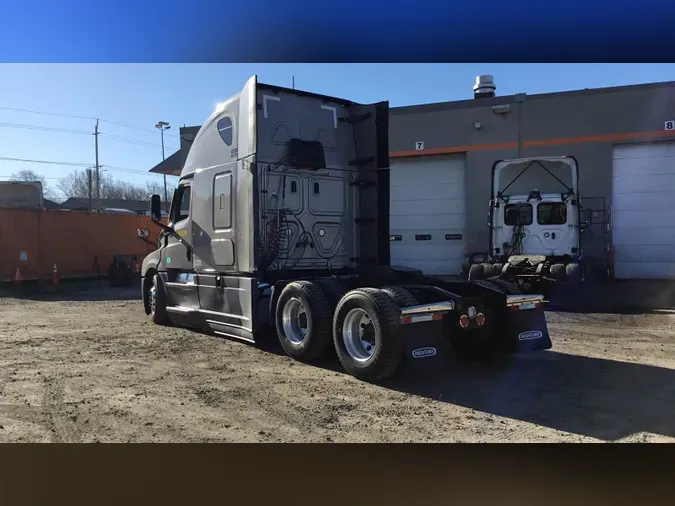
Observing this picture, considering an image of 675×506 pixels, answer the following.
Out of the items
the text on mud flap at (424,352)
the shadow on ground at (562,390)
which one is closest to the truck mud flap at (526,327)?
the shadow on ground at (562,390)

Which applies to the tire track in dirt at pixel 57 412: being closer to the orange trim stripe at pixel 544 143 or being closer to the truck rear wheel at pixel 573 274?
the truck rear wheel at pixel 573 274

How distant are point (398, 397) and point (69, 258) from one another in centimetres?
1684

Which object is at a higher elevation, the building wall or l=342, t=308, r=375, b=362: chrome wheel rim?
the building wall

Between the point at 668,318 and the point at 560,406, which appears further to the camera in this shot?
the point at 668,318

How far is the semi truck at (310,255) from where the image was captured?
6121 millimetres

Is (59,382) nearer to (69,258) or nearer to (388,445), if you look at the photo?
(388,445)

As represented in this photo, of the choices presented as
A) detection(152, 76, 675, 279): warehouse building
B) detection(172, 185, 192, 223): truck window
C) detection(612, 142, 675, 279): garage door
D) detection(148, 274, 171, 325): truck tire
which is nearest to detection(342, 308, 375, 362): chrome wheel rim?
detection(172, 185, 192, 223): truck window

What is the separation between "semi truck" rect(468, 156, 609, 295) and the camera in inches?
493

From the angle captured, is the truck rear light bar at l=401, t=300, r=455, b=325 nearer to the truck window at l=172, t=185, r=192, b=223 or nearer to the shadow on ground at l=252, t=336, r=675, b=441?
the shadow on ground at l=252, t=336, r=675, b=441

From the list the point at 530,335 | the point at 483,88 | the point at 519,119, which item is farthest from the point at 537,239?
→ the point at 530,335

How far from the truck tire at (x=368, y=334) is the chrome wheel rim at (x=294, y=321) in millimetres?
836

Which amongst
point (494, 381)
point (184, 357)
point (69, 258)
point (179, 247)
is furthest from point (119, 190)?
point (494, 381)

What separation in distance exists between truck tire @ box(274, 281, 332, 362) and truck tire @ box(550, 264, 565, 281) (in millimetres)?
7240

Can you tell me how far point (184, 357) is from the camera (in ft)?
24.7
